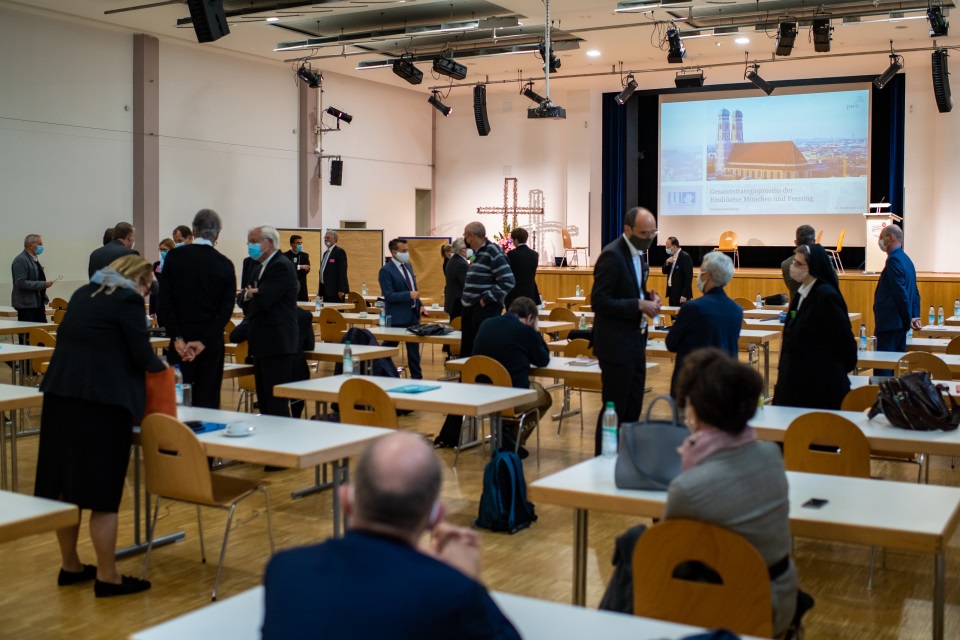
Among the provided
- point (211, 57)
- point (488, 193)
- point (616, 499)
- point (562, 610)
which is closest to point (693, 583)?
point (562, 610)

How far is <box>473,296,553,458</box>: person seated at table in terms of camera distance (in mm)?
6629

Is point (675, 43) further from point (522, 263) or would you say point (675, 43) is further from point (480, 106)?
point (522, 263)

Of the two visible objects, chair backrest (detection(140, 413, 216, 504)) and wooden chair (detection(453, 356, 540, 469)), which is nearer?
chair backrest (detection(140, 413, 216, 504))

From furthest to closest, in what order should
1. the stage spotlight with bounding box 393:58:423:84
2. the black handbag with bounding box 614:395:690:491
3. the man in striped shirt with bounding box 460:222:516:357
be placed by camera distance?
the stage spotlight with bounding box 393:58:423:84 < the man in striped shirt with bounding box 460:222:516:357 < the black handbag with bounding box 614:395:690:491

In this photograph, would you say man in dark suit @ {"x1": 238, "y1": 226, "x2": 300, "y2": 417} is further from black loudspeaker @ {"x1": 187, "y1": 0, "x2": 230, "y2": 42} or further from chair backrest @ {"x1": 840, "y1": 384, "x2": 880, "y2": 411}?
chair backrest @ {"x1": 840, "y1": 384, "x2": 880, "y2": 411}

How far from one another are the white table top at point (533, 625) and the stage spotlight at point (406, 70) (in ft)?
45.2

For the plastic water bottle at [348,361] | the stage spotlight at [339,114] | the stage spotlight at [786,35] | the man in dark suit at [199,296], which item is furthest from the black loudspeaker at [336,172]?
the man in dark suit at [199,296]

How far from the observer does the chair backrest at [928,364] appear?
659 centimetres

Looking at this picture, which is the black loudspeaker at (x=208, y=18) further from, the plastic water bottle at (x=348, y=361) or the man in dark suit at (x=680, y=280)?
the man in dark suit at (x=680, y=280)

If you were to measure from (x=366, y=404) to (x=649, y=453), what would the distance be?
8.51ft

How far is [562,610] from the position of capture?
2.41 metres

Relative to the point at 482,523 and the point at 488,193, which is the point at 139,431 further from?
the point at 488,193

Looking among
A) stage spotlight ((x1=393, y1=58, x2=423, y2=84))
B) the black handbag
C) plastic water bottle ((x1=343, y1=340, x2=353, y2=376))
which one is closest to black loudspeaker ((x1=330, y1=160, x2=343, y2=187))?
stage spotlight ((x1=393, y1=58, x2=423, y2=84))

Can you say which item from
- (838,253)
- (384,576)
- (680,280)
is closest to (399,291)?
(680,280)
